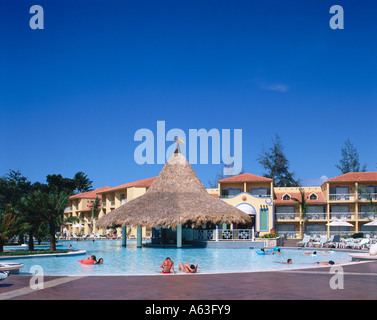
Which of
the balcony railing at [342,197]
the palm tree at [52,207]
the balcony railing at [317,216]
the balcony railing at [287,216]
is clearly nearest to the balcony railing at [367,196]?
the balcony railing at [342,197]

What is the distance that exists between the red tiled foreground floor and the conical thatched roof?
1597 centimetres

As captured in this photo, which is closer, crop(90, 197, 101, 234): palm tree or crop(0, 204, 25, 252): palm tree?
crop(0, 204, 25, 252): palm tree

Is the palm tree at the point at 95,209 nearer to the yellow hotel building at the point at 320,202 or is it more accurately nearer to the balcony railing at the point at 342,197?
the yellow hotel building at the point at 320,202

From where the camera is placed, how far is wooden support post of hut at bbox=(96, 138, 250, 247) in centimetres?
2789

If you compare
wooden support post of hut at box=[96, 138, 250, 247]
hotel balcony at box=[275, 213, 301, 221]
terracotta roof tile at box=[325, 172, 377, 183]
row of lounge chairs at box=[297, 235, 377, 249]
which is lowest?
row of lounge chairs at box=[297, 235, 377, 249]

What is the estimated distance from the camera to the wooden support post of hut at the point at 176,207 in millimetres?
27891

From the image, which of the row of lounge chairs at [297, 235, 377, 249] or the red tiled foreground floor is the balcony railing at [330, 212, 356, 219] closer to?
the row of lounge chairs at [297, 235, 377, 249]

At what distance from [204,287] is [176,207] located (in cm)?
1904

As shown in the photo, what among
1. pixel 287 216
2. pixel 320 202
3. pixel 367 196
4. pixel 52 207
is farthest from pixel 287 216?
pixel 52 207

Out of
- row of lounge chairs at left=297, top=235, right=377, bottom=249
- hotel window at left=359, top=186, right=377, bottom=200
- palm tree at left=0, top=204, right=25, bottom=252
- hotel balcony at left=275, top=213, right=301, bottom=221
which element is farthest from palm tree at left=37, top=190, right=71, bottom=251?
hotel window at left=359, top=186, right=377, bottom=200

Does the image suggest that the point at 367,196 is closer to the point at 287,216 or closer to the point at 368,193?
the point at 368,193

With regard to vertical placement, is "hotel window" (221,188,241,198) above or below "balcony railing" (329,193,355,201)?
above

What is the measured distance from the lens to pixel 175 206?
28.8 meters
